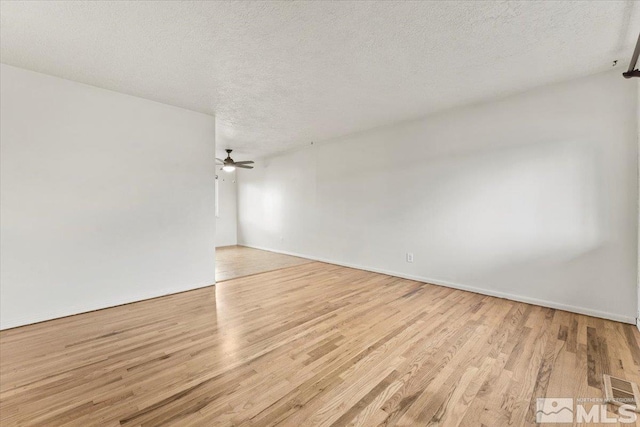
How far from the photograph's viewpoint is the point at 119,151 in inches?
123

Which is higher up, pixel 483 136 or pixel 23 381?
pixel 483 136

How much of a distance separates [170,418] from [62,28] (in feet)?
9.28

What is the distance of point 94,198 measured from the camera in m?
2.97

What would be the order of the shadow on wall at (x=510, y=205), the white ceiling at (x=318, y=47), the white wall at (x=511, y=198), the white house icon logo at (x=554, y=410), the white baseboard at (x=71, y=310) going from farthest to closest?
the shadow on wall at (x=510, y=205), the white wall at (x=511, y=198), the white baseboard at (x=71, y=310), the white ceiling at (x=318, y=47), the white house icon logo at (x=554, y=410)

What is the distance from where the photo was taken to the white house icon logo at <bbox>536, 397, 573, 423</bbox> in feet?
4.61

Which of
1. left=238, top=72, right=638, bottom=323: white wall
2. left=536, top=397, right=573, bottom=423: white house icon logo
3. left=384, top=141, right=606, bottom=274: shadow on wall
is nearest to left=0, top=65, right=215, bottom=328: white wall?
left=238, top=72, right=638, bottom=323: white wall

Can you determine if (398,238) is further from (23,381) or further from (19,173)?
(19,173)

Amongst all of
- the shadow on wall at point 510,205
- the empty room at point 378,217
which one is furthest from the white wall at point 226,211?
the shadow on wall at point 510,205

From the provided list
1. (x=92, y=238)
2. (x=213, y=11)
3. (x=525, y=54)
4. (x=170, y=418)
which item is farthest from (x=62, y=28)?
(x=525, y=54)

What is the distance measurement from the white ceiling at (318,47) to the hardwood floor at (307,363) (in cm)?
250

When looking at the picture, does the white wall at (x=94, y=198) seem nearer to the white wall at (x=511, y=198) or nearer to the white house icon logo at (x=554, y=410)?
the white wall at (x=511, y=198)

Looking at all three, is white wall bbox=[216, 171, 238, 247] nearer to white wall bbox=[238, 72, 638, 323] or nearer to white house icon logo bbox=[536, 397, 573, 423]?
white wall bbox=[238, 72, 638, 323]

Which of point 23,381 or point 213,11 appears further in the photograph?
point 213,11

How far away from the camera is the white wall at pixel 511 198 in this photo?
104 inches
